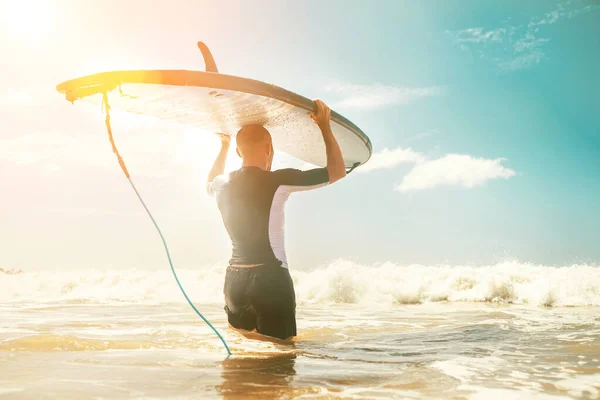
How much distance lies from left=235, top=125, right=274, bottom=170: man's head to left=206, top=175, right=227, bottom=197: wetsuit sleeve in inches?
9.5

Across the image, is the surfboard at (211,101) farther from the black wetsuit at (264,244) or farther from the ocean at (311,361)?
the ocean at (311,361)

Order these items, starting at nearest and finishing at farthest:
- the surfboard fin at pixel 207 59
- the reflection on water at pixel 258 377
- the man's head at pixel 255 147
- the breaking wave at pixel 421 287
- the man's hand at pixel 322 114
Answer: the reflection on water at pixel 258 377 < the man's head at pixel 255 147 < the man's hand at pixel 322 114 < the surfboard fin at pixel 207 59 < the breaking wave at pixel 421 287

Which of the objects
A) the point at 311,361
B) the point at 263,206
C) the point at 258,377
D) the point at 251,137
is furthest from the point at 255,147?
the point at 258,377

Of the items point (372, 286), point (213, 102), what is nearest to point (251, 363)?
point (213, 102)

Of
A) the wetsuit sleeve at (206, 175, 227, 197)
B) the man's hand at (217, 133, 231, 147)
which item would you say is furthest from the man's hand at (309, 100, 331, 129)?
the man's hand at (217, 133, 231, 147)

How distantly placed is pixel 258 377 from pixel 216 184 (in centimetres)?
182

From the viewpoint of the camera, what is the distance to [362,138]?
198 inches

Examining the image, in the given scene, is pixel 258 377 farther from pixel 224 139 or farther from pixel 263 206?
pixel 224 139

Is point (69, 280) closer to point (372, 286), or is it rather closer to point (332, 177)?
point (372, 286)

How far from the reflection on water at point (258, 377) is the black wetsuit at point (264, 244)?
1.43 ft

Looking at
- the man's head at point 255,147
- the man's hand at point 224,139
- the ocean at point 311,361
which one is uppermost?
the man's hand at point 224,139

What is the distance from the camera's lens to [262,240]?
12.4 feet

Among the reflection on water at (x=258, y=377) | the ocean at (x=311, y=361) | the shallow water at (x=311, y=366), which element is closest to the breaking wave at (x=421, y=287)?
the ocean at (x=311, y=361)

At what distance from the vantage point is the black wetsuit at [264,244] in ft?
12.3
